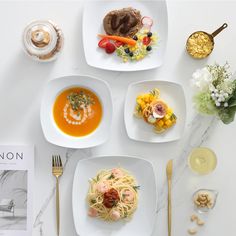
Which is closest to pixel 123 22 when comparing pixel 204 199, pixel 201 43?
pixel 201 43

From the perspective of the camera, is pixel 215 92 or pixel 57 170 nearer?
pixel 215 92

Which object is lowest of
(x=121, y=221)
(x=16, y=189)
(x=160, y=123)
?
(x=121, y=221)

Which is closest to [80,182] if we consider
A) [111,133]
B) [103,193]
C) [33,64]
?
[103,193]

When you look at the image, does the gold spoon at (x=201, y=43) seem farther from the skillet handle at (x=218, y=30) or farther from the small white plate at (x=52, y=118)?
the small white plate at (x=52, y=118)

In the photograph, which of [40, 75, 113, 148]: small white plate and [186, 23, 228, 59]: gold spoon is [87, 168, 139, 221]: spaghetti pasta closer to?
[40, 75, 113, 148]: small white plate

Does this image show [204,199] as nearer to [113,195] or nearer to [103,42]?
[113,195]

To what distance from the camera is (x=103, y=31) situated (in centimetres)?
139

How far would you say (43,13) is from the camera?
140 centimetres

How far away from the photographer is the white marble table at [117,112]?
139cm

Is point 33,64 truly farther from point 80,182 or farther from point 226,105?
point 226,105

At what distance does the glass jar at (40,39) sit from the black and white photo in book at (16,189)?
32 cm

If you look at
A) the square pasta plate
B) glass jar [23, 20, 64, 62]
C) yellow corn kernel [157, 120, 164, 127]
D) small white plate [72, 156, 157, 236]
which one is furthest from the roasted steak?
small white plate [72, 156, 157, 236]

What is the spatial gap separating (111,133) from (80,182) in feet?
0.63

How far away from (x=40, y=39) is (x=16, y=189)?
0.51m
